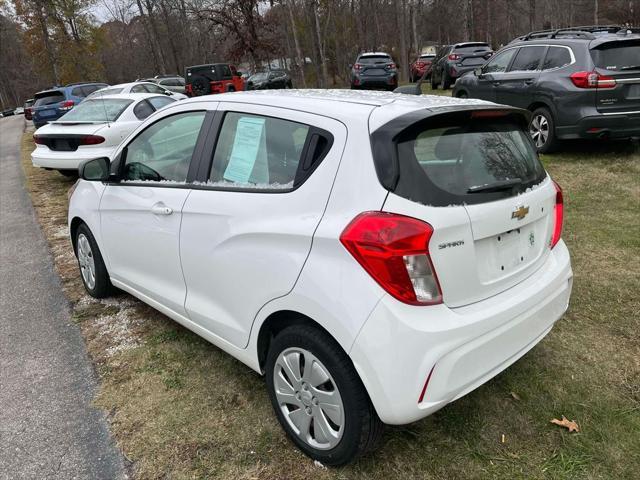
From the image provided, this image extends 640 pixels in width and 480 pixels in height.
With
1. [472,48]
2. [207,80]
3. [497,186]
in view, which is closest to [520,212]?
[497,186]

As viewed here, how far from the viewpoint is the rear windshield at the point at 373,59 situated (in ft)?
61.2

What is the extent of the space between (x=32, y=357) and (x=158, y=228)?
1.46m

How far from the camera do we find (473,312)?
6.91ft

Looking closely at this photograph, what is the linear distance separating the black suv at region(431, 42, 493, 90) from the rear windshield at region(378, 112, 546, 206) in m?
16.1

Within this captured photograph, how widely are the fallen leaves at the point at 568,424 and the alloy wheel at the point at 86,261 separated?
138 inches

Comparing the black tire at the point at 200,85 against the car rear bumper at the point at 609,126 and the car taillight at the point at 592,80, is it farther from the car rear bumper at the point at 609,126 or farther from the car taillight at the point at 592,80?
the car rear bumper at the point at 609,126

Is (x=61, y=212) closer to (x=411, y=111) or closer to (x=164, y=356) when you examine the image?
(x=164, y=356)

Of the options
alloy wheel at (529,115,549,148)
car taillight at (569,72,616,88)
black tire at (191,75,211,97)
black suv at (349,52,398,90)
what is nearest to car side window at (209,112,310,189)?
car taillight at (569,72,616,88)

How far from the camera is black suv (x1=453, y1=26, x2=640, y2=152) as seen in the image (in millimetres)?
7059

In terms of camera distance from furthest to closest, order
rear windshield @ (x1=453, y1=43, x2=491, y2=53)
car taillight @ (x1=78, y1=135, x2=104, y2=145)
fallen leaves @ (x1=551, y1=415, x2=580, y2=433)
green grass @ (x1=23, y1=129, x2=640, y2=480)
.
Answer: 1. rear windshield @ (x1=453, y1=43, x2=491, y2=53)
2. car taillight @ (x1=78, y1=135, x2=104, y2=145)
3. fallen leaves @ (x1=551, y1=415, x2=580, y2=433)
4. green grass @ (x1=23, y1=129, x2=640, y2=480)

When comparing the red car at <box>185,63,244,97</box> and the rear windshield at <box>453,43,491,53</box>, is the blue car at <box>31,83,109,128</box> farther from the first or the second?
the rear windshield at <box>453,43,491,53</box>

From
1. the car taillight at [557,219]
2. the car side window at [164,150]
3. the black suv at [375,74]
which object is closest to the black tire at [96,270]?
the car side window at [164,150]

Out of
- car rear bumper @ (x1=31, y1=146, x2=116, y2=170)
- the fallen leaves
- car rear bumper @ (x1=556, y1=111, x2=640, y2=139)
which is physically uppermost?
car rear bumper @ (x1=31, y1=146, x2=116, y2=170)

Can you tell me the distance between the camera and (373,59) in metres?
18.8
